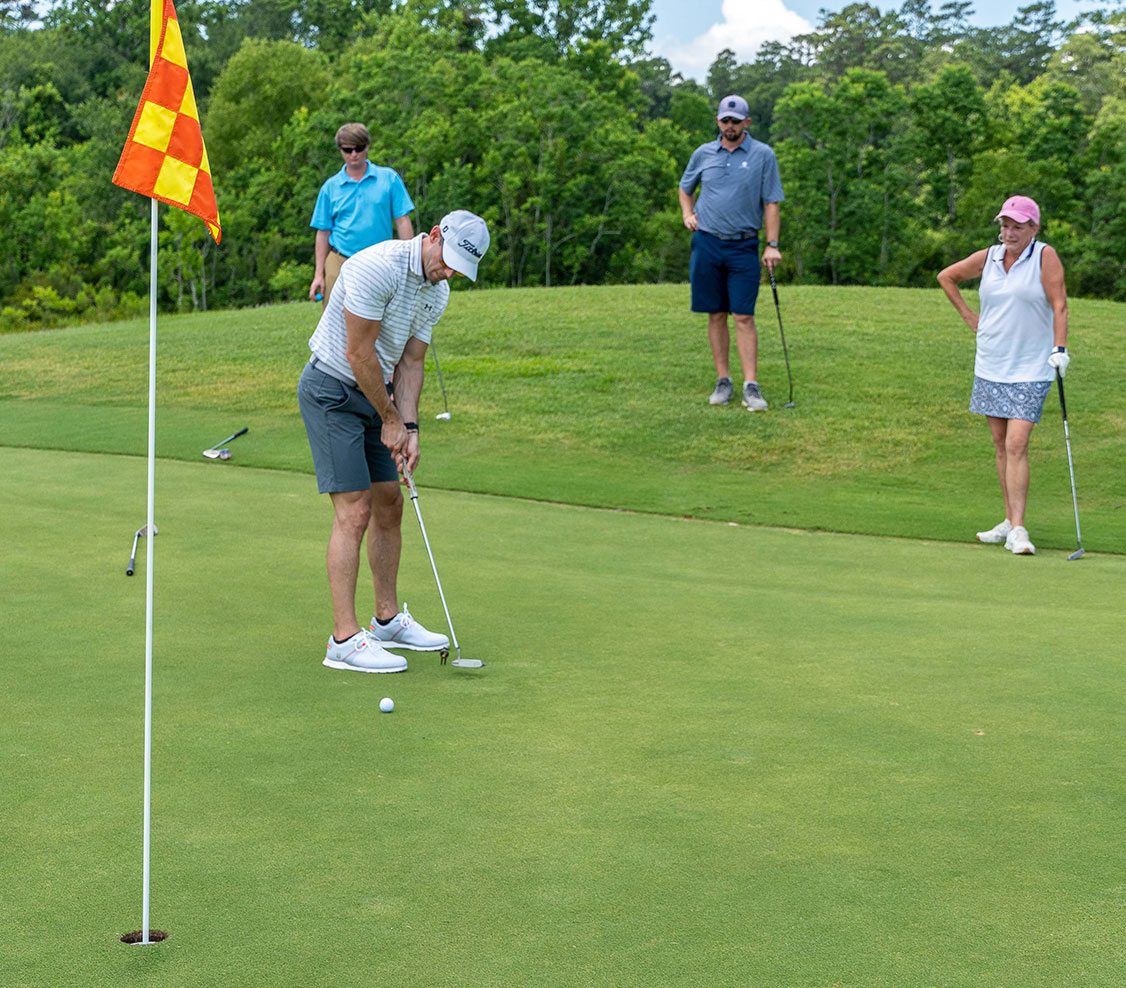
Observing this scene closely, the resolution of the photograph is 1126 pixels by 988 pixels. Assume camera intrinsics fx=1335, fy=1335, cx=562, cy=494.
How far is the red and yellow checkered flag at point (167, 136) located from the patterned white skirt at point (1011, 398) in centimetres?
569

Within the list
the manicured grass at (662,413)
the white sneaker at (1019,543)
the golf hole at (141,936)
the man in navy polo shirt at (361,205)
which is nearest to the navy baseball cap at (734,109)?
the manicured grass at (662,413)

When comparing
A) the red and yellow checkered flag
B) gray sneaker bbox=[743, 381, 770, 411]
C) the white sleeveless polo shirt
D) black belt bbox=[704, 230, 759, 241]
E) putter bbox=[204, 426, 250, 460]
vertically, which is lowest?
putter bbox=[204, 426, 250, 460]

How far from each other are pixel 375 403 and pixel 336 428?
215 mm

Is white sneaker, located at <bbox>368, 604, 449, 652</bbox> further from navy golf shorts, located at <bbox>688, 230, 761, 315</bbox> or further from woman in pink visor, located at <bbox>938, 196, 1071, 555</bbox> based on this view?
navy golf shorts, located at <bbox>688, 230, 761, 315</bbox>

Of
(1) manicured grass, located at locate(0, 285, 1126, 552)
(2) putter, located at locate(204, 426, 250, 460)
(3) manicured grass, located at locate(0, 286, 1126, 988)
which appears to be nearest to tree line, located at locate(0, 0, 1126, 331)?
(1) manicured grass, located at locate(0, 285, 1126, 552)

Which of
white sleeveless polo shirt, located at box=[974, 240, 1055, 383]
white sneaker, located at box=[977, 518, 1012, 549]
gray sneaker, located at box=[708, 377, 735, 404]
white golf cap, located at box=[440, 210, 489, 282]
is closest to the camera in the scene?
white golf cap, located at box=[440, 210, 489, 282]

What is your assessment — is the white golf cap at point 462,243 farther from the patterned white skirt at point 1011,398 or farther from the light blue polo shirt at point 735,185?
→ the light blue polo shirt at point 735,185

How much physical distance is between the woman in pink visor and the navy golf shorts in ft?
10.7

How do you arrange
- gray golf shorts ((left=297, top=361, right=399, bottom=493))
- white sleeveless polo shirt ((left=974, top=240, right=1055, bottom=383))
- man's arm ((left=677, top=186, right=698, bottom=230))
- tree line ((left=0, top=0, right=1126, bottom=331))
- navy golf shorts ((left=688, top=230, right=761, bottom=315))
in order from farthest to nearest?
tree line ((left=0, top=0, right=1126, bottom=331)), navy golf shorts ((left=688, top=230, right=761, bottom=315)), man's arm ((left=677, top=186, right=698, bottom=230)), white sleeveless polo shirt ((left=974, top=240, right=1055, bottom=383)), gray golf shorts ((left=297, top=361, right=399, bottom=493))

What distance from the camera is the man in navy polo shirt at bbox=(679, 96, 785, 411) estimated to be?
11.1 metres

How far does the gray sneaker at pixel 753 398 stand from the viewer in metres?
11.8

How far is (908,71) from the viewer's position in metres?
99.1

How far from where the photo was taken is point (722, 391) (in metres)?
12.2

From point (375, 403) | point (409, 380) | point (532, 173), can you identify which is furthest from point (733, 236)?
point (532, 173)
